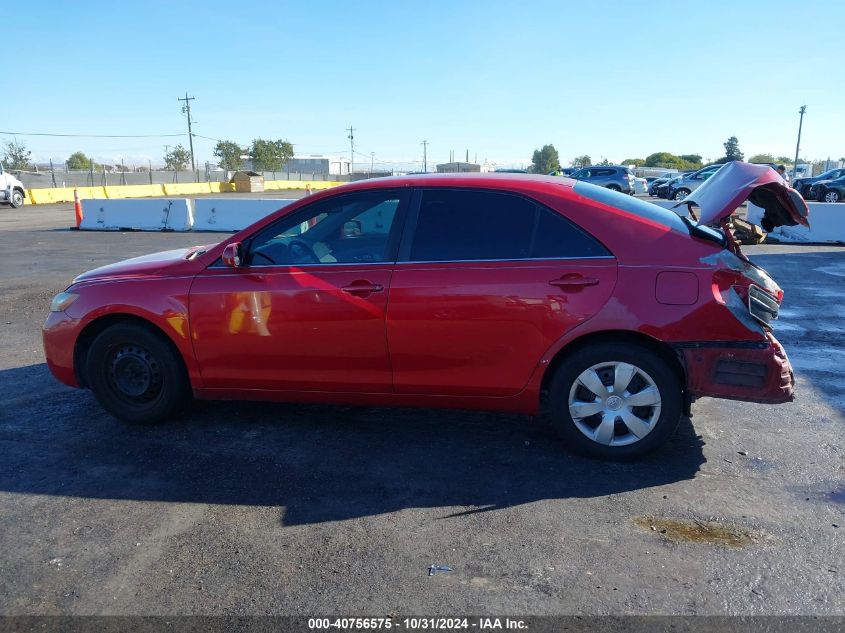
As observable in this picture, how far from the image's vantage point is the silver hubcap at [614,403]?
3908 millimetres

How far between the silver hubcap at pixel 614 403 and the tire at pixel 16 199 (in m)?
33.7

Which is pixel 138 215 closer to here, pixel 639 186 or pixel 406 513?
pixel 406 513

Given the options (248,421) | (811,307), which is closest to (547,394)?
(248,421)

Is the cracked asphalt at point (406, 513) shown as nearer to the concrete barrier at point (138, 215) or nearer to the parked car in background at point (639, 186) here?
the concrete barrier at point (138, 215)

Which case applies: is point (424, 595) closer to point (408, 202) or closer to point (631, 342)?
point (631, 342)

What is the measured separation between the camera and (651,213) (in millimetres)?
4184

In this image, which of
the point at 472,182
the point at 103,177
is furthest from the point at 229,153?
the point at 472,182

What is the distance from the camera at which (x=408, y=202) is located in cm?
423

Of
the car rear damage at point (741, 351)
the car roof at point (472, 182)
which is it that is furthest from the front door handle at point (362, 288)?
the car rear damage at point (741, 351)

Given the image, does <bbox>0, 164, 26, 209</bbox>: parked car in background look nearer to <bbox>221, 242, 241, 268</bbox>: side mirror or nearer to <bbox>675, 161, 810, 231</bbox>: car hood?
<bbox>221, 242, 241, 268</bbox>: side mirror

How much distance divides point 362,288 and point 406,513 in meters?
1.39

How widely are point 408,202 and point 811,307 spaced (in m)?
6.41

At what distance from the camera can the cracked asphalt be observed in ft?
9.27

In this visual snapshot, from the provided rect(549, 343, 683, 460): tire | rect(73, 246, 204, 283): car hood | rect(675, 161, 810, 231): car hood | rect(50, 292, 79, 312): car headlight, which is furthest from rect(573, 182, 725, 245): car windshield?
rect(50, 292, 79, 312): car headlight
